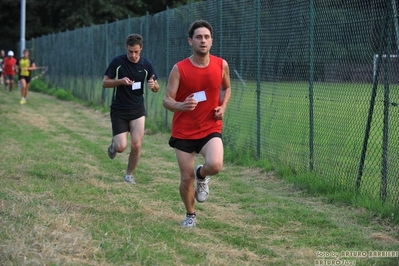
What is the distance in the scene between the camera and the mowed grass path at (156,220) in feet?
18.9

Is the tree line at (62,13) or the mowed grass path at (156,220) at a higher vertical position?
the tree line at (62,13)

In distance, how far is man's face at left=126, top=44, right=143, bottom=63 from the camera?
9484 mm

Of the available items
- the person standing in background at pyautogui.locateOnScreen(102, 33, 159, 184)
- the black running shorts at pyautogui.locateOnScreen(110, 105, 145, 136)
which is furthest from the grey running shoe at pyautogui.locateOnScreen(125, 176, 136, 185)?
the black running shorts at pyautogui.locateOnScreen(110, 105, 145, 136)

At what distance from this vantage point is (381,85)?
7.88 m

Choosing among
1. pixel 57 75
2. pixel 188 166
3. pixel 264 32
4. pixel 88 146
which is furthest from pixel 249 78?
pixel 57 75

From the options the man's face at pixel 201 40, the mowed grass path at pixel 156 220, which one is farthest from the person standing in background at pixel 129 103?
the man's face at pixel 201 40

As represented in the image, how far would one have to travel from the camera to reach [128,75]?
32.1 feet

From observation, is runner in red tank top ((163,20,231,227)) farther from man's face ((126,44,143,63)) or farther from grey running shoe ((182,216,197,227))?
man's face ((126,44,143,63))

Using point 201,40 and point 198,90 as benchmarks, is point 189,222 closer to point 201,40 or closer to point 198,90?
point 198,90

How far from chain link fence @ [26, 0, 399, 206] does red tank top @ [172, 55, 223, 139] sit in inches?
78.5

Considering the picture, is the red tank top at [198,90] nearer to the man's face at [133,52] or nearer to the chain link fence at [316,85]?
the chain link fence at [316,85]

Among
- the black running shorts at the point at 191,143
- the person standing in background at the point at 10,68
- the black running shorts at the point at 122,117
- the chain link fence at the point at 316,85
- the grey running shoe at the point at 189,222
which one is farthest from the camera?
the person standing in background at the point at 10,68

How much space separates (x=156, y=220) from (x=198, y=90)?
1394mm

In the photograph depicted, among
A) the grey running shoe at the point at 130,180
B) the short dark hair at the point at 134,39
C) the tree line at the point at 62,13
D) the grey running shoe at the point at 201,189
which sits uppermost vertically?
the tree line at the point at 62,13
